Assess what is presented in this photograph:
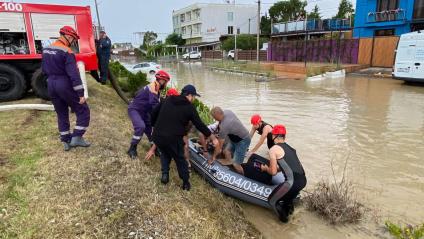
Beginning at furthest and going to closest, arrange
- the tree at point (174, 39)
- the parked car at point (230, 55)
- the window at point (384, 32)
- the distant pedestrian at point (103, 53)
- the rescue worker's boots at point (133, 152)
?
the tree at point (174, 39)
the parked car at point (230, 55)
the window at point (384, 32)
the distant pedestrian at point (103, 53)
the rescue worker's boots at point (133, 152)

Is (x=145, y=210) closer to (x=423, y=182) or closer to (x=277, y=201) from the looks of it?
(x=277, y=201)

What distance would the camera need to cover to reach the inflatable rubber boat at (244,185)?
427cm

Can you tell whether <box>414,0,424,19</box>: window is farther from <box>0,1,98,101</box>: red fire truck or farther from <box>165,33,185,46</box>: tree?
<box>165,33,185,46</box>: tree

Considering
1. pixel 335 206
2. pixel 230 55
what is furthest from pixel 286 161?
pixel 230 55

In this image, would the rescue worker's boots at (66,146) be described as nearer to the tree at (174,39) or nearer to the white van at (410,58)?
the white van at (410,58)

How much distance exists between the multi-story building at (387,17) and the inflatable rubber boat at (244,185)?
23.0 metres

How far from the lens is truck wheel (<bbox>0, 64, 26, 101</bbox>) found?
7891 millimetres

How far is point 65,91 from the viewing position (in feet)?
14.9

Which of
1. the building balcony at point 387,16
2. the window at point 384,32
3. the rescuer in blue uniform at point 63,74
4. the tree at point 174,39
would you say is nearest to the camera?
the rescuer in blue uniform at point 63,74

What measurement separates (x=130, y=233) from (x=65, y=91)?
233cm

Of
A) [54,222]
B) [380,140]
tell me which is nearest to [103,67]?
[54,222]

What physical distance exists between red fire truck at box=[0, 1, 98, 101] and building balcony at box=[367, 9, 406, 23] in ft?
74.6

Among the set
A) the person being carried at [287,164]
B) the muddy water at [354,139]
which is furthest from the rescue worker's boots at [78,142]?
the person being carried at [287,164]

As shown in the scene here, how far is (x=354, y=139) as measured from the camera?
8.39 m
